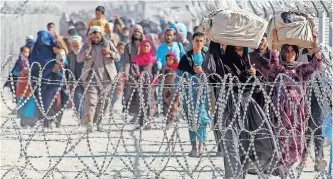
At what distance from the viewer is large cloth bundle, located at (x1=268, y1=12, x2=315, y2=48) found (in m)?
9.16

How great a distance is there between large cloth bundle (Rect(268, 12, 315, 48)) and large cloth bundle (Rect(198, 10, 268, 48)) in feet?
0.62

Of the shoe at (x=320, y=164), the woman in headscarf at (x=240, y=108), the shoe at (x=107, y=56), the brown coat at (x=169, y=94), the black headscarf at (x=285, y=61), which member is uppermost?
the black headscarf at (x=285, y=61)

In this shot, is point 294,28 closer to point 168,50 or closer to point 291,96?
point 291,96

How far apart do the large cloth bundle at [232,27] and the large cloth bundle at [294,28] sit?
19 cm

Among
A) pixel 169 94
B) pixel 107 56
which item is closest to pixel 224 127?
pixel 107 56

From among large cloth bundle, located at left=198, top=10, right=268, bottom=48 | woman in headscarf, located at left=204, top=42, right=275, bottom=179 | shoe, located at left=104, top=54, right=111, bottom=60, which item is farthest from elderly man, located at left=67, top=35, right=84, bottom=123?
large cloth bundle, located at left=198, top=10, right=268, bottom=48

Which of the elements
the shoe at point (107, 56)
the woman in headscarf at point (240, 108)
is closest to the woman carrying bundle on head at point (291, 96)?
the woman in headscarf at point (240, 108)

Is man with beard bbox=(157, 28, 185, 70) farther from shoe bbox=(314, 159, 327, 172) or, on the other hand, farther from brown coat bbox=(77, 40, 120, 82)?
shoe bbox=(314, 159, 327, 172)

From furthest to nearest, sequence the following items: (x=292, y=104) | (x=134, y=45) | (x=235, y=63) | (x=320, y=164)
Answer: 1. (x=134, y=45)
2. (x=320, y=164)
3. (x=235, y=63)
4. (x=292, y=104)

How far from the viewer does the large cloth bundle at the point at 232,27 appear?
912 centimetres

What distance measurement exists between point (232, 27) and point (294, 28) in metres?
0.49

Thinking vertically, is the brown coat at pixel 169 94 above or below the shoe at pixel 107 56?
below

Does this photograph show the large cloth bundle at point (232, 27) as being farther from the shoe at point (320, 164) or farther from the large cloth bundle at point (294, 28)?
the shoe at point (320, 164)

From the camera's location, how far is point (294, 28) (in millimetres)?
9172
